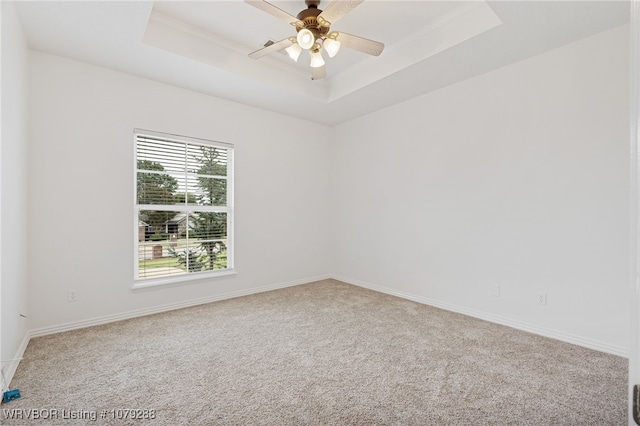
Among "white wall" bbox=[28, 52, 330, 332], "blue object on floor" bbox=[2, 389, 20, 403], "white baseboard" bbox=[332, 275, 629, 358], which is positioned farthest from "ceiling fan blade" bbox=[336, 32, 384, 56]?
"blue object on floor" bbox=[2, 389, 20, 403]

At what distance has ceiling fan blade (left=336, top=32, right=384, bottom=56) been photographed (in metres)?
2.62

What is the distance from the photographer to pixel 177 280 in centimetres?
376

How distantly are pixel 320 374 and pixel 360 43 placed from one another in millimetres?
2594

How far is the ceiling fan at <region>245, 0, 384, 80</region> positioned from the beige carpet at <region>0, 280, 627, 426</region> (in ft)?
8.13

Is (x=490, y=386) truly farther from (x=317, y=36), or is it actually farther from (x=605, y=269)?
(x=317, y=36)

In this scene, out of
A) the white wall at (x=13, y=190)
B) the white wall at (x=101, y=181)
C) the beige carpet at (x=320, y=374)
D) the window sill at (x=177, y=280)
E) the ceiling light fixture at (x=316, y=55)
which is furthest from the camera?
the window sill at (x=177, y=280)

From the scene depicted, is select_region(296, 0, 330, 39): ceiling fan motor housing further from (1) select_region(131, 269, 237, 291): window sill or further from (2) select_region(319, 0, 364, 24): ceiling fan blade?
(1) select_region(131, 269, 237, 291): window sill

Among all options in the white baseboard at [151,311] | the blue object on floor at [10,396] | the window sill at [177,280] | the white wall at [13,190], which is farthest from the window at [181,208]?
the blue object on floor at [10,396]

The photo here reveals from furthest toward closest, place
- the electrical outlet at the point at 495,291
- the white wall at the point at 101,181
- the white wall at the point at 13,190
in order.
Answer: the electrical outlet at the point at 495,291 → the white wall at the point at 101,181 → the white wall at the point at 13,190

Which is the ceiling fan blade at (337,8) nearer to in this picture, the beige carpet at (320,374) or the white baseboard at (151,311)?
the beige carpet at (320,374)

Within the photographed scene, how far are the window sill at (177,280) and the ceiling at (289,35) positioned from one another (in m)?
2.23

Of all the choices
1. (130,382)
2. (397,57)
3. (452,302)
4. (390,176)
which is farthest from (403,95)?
(130,382)

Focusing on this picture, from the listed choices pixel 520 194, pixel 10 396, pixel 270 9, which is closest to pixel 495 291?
pixel 520 194

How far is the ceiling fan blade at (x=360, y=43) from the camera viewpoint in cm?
262
